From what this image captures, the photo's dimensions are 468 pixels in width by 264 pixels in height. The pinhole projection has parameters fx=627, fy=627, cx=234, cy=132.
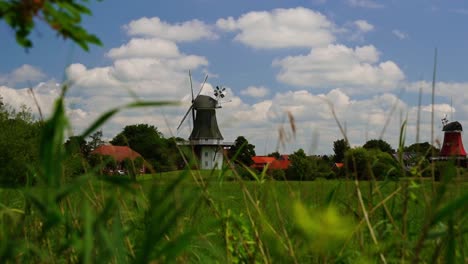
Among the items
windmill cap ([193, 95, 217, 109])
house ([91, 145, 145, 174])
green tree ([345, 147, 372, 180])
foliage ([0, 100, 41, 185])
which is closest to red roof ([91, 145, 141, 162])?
house ([91, 145, 145, 174])

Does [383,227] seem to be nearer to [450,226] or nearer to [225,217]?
[225,217]

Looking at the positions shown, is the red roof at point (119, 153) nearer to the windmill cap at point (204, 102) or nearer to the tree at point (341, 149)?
the tree at point (341, 149)

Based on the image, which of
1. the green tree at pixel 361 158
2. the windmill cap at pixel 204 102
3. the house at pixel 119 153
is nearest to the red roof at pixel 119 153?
the house at pixel 119 153

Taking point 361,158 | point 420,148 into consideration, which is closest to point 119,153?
point 361,158

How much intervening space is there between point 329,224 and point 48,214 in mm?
932

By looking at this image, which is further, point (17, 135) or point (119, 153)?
point (17, 135)

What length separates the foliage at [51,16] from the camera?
182 centimetres

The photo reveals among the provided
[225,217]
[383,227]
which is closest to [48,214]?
[225,217]

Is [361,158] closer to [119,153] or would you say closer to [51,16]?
[119,153]

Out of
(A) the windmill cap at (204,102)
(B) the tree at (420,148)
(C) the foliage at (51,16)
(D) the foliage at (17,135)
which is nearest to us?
(C) the foliage at (51,16)

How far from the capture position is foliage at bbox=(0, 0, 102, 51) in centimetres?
182

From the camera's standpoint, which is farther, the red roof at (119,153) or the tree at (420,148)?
the red roof at (119,153)

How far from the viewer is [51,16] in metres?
1.86

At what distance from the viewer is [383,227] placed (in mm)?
3332
